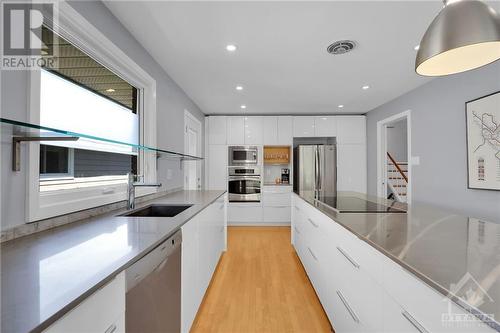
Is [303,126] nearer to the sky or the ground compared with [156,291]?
nearer to the sky

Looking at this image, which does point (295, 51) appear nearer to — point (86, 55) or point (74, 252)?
point (86, 55)

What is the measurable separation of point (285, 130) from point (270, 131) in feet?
1.09

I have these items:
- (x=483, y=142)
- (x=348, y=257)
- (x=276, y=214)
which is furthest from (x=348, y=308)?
(x=276, y=214)

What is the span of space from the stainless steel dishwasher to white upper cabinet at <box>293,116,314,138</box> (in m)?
4.06

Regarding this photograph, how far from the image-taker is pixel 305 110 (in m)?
4.68

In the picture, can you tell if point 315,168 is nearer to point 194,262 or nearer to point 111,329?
point 194,262

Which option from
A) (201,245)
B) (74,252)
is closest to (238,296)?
(201,245)

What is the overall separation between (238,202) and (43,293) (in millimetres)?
4340

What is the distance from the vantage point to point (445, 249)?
0.85m

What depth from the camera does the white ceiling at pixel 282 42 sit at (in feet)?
5.55

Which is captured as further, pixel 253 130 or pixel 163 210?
pixel 253 130

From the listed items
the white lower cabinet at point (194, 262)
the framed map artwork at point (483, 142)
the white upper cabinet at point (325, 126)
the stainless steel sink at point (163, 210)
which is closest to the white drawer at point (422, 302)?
the white lower cabinet at point (194, 262)

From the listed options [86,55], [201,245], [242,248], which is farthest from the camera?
[242,248]

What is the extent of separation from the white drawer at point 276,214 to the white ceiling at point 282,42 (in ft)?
7.99
